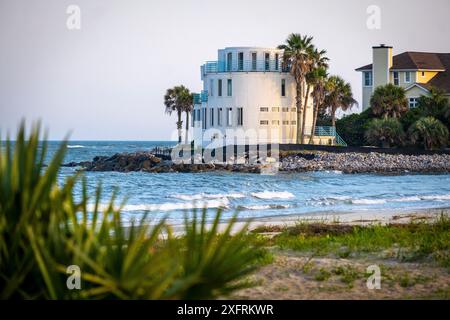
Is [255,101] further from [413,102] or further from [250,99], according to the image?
[413,102]

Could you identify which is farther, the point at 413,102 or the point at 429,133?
the point at 413,102

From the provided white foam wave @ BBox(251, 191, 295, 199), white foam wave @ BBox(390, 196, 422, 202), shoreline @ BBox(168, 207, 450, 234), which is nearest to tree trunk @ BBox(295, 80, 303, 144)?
white foam wave @ BBox(251, 191, 295, 199)

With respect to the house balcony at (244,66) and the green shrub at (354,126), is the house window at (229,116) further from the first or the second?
the green shrub at (354,126)

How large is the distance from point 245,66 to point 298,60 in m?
4.73

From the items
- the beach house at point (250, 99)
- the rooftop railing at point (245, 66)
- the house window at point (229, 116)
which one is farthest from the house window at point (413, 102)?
the house window at point (229, 116)

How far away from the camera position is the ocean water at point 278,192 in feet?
107

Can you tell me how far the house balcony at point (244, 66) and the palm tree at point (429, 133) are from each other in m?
15.4

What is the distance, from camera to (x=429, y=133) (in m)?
65.2

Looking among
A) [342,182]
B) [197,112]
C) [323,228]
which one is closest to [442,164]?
[342,182]

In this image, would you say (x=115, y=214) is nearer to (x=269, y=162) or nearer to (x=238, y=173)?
(x=238, y=173)

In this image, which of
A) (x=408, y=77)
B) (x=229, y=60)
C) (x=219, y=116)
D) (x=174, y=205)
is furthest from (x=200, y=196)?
(x=408, y=77)

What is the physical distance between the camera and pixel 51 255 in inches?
282

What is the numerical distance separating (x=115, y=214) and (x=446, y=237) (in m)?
9.84

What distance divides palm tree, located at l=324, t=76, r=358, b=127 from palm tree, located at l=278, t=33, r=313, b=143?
243 centimetres
